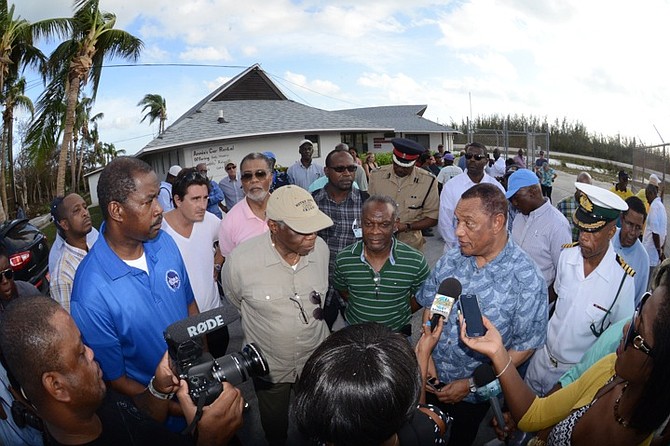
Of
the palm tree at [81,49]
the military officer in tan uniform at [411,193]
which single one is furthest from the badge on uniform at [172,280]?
the palm tree at [81,49]

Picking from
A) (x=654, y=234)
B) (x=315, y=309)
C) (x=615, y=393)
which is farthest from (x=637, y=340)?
(x=654, y=234)

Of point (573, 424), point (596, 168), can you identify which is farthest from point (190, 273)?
point (596, 168)

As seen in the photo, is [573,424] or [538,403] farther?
[538,403]

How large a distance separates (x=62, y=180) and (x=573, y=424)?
19.0 m

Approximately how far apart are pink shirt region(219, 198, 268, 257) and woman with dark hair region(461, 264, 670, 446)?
242 cm

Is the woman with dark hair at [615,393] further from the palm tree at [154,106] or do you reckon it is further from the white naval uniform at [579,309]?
the palm tree at [154,106]

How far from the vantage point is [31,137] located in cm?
1562

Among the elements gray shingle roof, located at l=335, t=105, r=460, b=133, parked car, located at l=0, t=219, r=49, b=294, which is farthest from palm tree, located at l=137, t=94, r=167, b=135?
parked car, located at l=0, t=219, r=49, b=294

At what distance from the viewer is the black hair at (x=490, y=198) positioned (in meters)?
2.66

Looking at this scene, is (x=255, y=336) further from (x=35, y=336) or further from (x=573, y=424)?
(x=573, y=424)

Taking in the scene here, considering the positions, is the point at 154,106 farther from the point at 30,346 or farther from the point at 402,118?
the point at 30,346

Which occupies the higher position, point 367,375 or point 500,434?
point 367,375

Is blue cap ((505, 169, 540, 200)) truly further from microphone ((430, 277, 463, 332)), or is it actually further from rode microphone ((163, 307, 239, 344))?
rode microphone ((163, 307, 239, 344))

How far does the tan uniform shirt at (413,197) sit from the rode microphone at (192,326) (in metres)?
3.22
